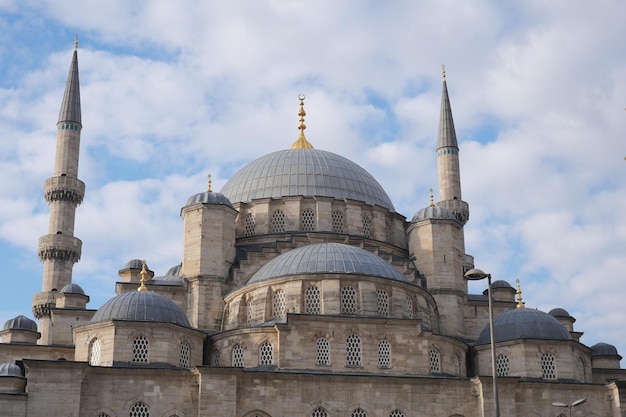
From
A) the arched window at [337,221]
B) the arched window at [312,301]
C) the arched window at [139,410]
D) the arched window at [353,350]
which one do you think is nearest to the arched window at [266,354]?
the arched window at [312,301]

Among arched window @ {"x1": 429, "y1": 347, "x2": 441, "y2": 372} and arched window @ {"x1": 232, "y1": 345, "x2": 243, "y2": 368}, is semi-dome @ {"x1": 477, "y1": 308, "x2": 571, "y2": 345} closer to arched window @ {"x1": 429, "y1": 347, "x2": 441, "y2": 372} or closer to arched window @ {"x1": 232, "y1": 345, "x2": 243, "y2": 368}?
arched window @ {"x1": 429, "y1": 347, "x2": 441, "y2": 372}

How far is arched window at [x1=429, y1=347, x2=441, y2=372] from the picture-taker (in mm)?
24914

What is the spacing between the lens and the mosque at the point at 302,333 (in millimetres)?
22656

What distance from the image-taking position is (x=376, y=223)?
33.2 metres

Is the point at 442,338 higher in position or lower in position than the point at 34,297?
lower

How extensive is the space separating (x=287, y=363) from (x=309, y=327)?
3.90 ft

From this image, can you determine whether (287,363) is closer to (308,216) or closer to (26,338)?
(308,216)

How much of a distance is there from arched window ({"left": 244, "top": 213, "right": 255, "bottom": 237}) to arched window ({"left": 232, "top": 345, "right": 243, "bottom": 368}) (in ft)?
25.5

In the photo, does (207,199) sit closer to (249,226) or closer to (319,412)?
(249,226)

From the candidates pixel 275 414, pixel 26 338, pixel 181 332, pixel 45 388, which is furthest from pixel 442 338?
pixel 26 338

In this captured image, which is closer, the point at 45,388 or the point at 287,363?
the point at 45,388

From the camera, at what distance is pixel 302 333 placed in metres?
24.1

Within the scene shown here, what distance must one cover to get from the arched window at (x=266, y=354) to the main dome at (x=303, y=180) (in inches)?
372

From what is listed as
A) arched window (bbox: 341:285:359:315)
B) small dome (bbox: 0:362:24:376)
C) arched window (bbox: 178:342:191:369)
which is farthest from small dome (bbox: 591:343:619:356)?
small dome (bbox: 0:362:24:376)
